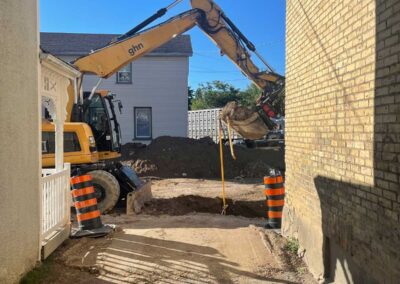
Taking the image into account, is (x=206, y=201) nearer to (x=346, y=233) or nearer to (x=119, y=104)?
(x=119, y=104)

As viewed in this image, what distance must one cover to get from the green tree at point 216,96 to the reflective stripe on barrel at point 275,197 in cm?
5277

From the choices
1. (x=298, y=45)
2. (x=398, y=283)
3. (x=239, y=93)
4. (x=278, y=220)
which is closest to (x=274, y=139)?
(x=278, y=220)

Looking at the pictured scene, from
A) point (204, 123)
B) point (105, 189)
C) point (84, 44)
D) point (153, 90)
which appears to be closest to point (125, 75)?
point (153, 90)

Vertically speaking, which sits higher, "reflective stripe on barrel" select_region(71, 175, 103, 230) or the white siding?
the white siding

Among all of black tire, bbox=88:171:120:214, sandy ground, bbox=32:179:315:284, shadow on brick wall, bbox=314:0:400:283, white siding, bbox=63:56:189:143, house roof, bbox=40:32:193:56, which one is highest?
Result: house roof, bbox=40:32:193:56

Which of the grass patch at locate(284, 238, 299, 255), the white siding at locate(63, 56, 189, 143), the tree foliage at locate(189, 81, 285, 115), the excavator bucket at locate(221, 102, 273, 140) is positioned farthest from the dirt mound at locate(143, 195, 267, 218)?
the tree foliage at locate(189, 81, 285, 115)

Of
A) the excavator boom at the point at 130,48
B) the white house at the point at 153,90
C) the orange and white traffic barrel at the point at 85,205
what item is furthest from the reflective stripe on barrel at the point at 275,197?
the white house at the point at 153,90

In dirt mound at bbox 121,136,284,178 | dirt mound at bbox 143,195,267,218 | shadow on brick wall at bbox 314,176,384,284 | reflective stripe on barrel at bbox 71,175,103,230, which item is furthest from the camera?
dirt mound at bbox 121,136,284,178

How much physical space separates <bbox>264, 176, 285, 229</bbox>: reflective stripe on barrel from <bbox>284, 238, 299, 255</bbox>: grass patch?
1.33m

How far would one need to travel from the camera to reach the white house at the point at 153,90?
2605 cm

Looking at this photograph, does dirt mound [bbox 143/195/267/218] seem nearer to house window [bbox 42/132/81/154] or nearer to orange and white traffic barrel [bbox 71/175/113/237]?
house window [bbox 42/132/81/154]

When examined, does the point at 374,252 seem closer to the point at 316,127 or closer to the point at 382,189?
the point at 382,189

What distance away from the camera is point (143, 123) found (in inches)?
1044

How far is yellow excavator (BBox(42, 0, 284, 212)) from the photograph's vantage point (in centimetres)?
1322
